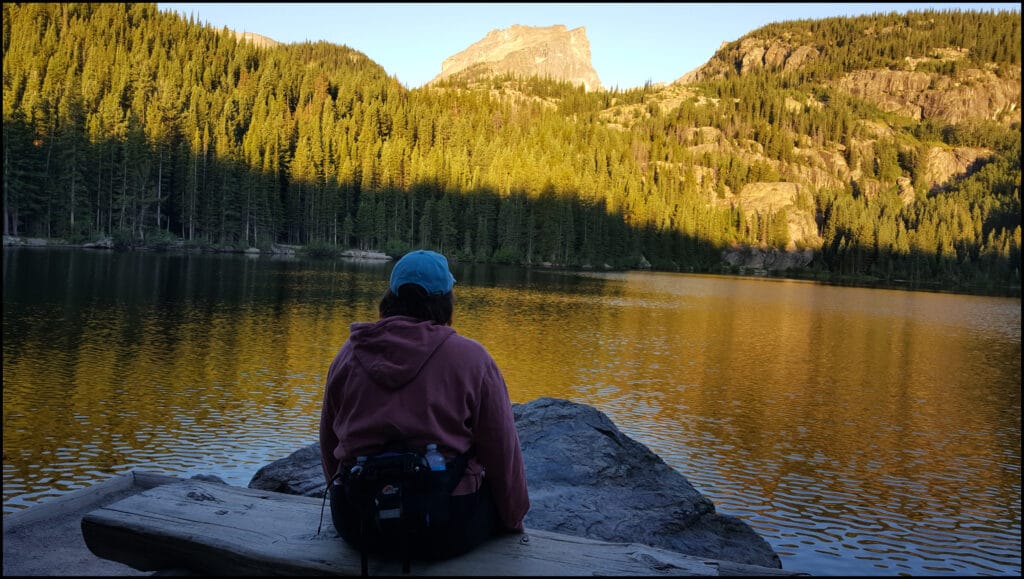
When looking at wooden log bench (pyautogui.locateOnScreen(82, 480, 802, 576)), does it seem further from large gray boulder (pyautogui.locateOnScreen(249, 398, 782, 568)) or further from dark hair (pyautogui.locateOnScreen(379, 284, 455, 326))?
large gray boulder (pyautogui.locateOnScreen(249, 398, 782, 568))

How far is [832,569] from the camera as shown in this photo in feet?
33.0

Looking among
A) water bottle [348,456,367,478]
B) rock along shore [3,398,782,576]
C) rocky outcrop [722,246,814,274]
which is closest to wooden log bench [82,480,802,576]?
water bottle [348,456,367,478]

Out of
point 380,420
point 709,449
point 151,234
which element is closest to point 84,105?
point 151,234

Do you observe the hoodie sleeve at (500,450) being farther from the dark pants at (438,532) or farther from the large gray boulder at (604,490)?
the large gray boulder at (604,490)

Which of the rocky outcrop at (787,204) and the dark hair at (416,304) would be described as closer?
the dark hair at (416,304)

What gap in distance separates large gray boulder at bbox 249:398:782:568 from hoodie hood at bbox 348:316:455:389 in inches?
153

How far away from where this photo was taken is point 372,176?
409 feet

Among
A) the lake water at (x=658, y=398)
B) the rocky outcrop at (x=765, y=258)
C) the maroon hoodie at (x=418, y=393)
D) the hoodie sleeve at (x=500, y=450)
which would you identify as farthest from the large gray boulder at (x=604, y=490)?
the rocky outcrop at (x=765, y=258)

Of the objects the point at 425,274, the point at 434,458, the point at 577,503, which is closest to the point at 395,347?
the point at 425,274

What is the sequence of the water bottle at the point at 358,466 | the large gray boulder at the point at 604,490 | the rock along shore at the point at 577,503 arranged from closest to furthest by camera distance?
the water bottle at the point at 358,466
the rock along shore at the point at 577,503
the large gray boulder at the point at 604,490

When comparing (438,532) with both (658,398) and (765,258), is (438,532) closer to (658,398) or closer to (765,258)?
(658,398)

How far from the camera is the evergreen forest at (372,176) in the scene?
9425 cm

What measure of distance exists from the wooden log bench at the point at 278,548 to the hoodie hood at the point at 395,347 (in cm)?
100

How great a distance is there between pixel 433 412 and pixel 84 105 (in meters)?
118
